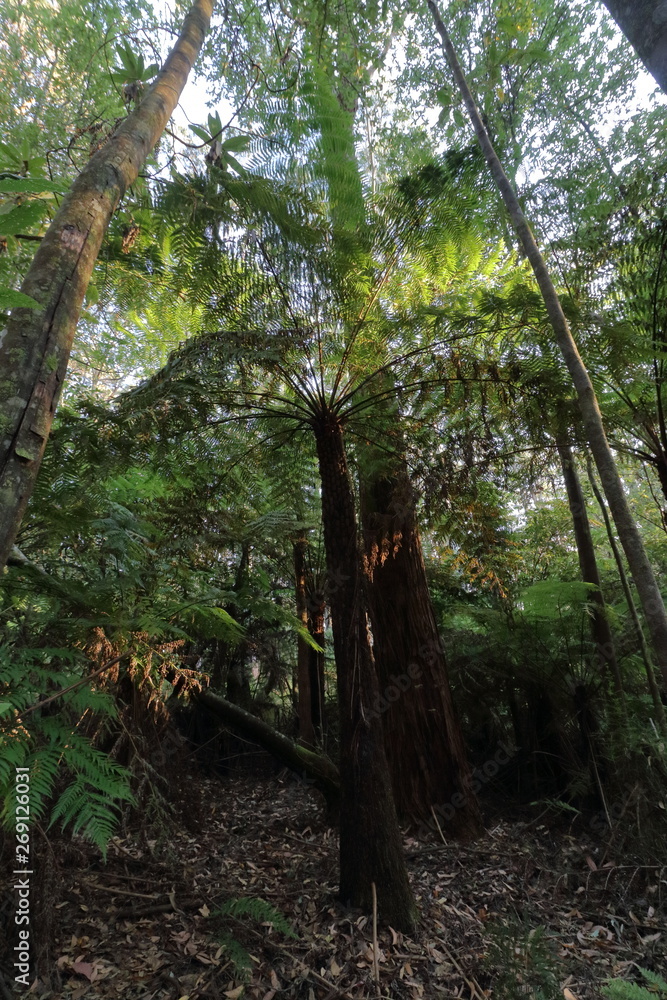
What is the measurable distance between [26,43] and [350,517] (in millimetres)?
7216

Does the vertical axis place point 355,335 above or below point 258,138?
below

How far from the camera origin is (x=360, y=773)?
2523 millimetres

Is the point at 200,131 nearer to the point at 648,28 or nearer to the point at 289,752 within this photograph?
the point at 648,28

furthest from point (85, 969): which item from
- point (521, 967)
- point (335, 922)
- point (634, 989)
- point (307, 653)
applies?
point (307, 653)

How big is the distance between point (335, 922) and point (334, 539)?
1935 mm

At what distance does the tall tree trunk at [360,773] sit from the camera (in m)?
2.48

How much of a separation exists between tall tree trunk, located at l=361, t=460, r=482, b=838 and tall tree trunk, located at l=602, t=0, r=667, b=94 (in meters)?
2.40

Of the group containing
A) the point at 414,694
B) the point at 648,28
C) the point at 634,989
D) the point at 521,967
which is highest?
the point at 648,28

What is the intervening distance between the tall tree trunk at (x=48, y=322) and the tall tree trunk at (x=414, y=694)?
7.74 feet

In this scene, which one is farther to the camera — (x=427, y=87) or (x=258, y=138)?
(x=427, y=87)

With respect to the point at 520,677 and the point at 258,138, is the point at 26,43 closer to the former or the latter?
the point at 258,138

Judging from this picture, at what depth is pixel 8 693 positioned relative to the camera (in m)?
1.67

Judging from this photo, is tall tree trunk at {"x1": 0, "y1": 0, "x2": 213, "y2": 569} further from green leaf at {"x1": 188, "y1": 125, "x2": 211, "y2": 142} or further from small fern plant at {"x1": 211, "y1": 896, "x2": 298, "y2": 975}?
small fern plant at {"x1": 211, "y1": 896, "x2": 298, "y2": 975}

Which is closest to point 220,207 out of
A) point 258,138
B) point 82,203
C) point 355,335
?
point 258,138
